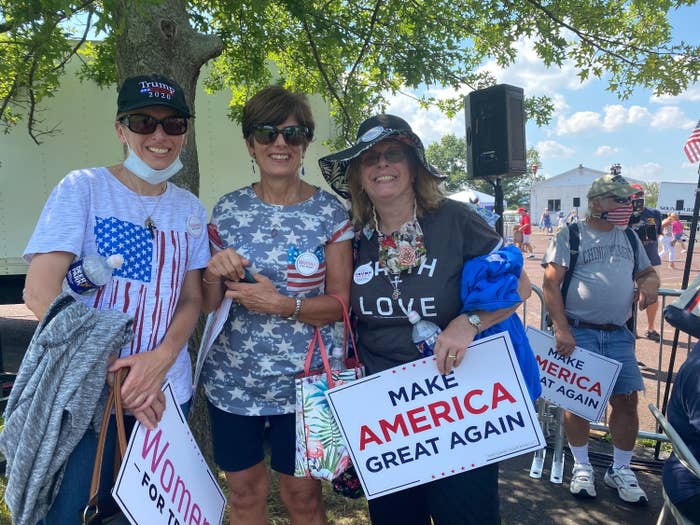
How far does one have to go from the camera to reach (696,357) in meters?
1.84

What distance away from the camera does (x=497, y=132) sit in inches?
137

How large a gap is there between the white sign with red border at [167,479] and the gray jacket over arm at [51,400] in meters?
0.19

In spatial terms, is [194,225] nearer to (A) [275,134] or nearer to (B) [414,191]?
(A) [275,134]

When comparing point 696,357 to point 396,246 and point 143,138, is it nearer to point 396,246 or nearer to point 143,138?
point 396,246

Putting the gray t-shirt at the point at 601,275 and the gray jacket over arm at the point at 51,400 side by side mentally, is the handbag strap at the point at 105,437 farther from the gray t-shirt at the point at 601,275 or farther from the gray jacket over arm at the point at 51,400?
the gray t-shirt at the point at 601,275

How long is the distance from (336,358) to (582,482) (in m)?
2.29

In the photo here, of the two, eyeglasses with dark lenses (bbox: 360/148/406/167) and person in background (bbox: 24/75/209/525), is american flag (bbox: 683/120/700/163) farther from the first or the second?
person in background (bbox: 24/75/209/525)

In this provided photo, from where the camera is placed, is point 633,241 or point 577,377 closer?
point 577,377

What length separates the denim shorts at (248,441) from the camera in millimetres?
1894

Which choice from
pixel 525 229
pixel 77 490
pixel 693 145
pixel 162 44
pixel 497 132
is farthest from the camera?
pixel 525 229

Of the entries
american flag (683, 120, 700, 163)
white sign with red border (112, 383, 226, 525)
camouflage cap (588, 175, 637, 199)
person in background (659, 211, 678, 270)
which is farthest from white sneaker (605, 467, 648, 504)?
person in background (659, 211, 678, 270)

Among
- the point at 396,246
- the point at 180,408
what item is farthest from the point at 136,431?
the point at 396,246

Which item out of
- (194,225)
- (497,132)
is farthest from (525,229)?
(194,225)

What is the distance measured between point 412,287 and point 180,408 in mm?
979
